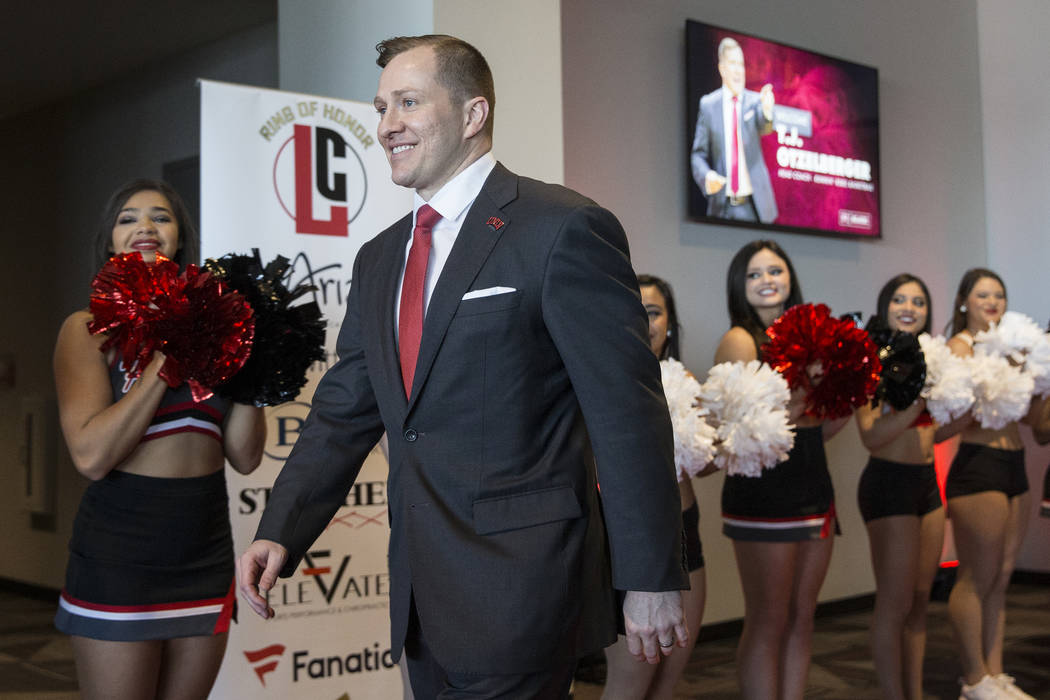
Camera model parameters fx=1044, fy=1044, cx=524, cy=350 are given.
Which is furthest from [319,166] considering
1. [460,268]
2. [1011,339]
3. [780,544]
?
[1011,339]

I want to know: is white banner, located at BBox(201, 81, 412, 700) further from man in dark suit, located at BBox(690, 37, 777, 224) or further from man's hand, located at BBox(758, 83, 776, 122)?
man's hand, located at BBox(758, 83, 776, 122)

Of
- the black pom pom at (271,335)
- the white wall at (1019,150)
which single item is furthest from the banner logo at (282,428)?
the white wall at (1019,150)

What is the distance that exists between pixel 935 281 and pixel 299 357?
560 cm

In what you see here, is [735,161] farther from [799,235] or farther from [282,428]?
[282,428]

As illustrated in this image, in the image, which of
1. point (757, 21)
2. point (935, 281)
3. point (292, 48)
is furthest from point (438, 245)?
point (935, 281)

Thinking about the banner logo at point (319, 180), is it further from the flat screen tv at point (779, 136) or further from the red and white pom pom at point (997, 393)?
the flat screen tv at point (779, 136)

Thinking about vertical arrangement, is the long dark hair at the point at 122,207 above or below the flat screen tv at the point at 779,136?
below

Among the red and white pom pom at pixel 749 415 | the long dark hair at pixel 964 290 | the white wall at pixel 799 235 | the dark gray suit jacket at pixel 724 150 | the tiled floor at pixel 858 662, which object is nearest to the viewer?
the red and white pom pom at pixel 749 415

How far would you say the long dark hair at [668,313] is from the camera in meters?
3.39

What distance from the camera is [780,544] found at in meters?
3.31

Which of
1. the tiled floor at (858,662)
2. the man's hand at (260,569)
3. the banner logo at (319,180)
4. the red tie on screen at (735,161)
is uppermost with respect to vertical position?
the red tie on screen at (735,161)

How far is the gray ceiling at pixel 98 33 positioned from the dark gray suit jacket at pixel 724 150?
2.43m

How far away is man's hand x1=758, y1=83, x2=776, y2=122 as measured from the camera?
587cm

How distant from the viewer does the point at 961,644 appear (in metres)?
4.10
